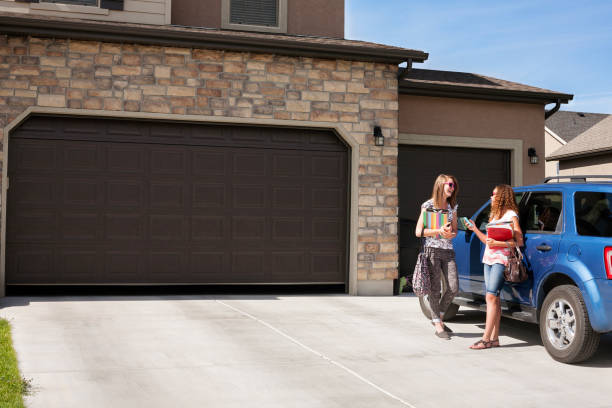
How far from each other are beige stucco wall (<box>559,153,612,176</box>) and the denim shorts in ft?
58.3

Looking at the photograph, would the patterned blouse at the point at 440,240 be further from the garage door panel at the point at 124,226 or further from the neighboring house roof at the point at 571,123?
the neighboring house roof at the point at 571,123

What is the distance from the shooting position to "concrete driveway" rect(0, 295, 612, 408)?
5.48 metres

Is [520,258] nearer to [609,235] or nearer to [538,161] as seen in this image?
[609,235]

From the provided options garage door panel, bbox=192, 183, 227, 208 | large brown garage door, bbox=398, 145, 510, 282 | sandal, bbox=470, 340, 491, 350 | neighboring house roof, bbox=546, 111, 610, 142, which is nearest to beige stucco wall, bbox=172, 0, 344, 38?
large brown garage door, bbox=398, 145, 510, 282

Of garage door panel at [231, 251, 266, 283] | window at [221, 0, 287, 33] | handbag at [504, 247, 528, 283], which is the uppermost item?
window at [221, 0, 287, 33]

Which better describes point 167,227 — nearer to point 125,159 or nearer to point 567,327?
point 125,159

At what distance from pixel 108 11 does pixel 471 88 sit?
6894mm

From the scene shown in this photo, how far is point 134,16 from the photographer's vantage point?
1227 centimetres

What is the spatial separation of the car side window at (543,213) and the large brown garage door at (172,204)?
466 centimetres

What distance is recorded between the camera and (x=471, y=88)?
44.2ft

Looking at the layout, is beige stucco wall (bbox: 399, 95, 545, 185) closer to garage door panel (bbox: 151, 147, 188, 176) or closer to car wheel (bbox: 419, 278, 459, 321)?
garage door panel (bbox: 151, 147, 188, 176)

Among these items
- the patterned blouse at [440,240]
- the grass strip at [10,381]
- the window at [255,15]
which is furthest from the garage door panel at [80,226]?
the patterned blouse at [440,240]

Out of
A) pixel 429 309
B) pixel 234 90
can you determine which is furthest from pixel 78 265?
pixel 429 309

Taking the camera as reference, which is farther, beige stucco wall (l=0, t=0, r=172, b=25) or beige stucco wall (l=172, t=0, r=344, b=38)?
beige stucco wall (l=172, t=0, r=344, b=38)
